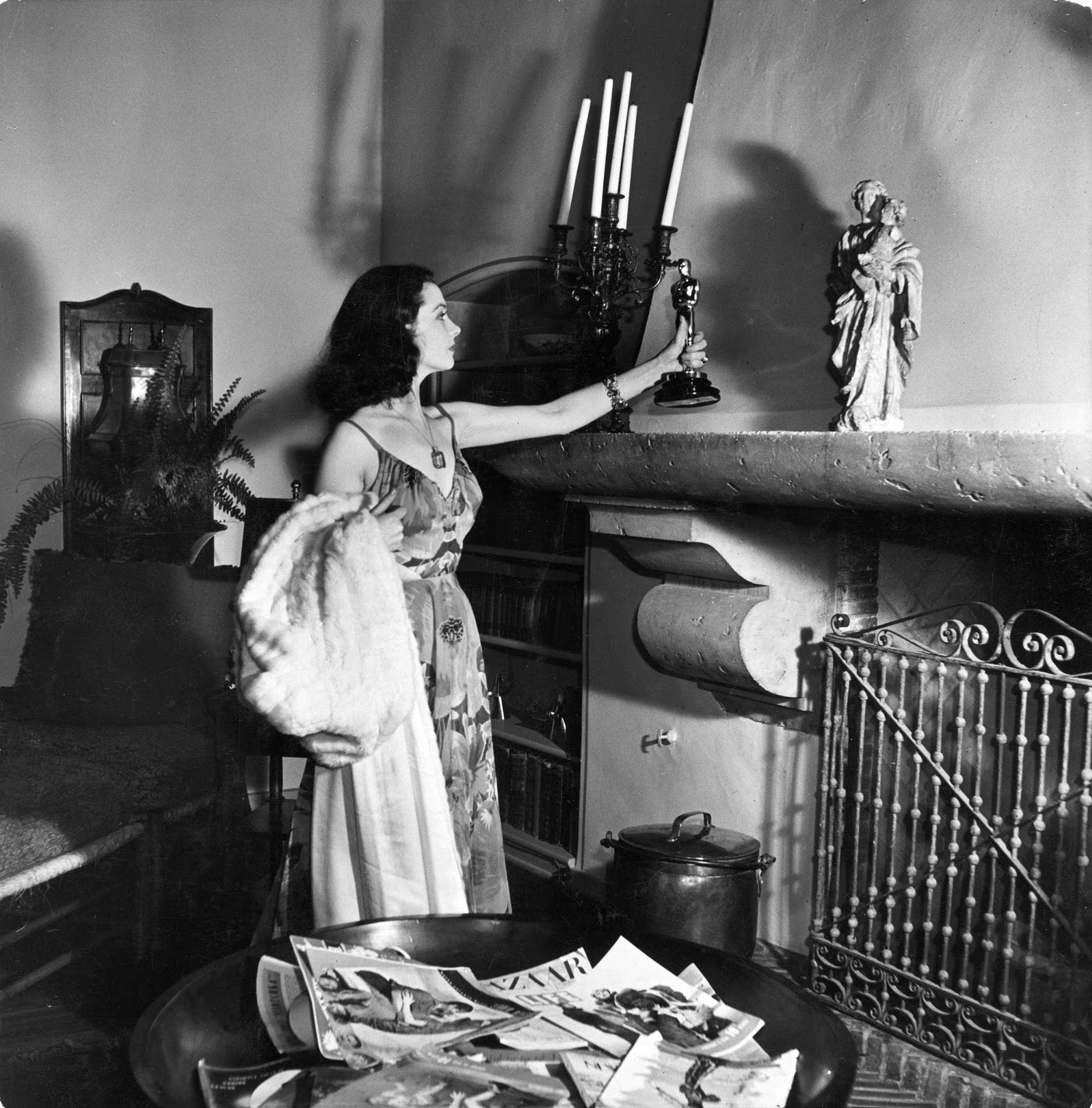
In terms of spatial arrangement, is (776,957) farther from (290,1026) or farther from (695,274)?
(290,1026)

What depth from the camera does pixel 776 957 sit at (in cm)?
230

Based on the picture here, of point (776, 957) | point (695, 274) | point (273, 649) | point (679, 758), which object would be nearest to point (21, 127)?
point (695, 274)

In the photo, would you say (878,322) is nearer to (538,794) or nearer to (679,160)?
(679,160)

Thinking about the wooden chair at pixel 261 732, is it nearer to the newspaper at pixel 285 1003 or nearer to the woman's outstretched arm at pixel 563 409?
the woman's outstretched arm at pixel 563 409

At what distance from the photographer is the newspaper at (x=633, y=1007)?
0.86m

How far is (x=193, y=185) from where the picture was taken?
280cm

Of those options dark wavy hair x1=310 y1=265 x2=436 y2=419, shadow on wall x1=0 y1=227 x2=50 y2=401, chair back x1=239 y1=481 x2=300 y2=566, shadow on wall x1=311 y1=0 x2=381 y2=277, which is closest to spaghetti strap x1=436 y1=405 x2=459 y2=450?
dark wavy hair x1=310 y1=265 x2=436 y2=419

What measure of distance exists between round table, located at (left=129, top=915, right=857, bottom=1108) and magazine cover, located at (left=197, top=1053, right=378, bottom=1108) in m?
0.02

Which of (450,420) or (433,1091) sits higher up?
(450,420)

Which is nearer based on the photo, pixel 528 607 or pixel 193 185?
pixel 193 185

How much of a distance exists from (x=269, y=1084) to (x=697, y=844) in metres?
1.43

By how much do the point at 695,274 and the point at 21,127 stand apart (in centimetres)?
165

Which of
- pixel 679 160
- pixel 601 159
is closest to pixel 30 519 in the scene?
pixel 601 159

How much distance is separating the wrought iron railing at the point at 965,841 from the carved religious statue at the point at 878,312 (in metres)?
0.43
